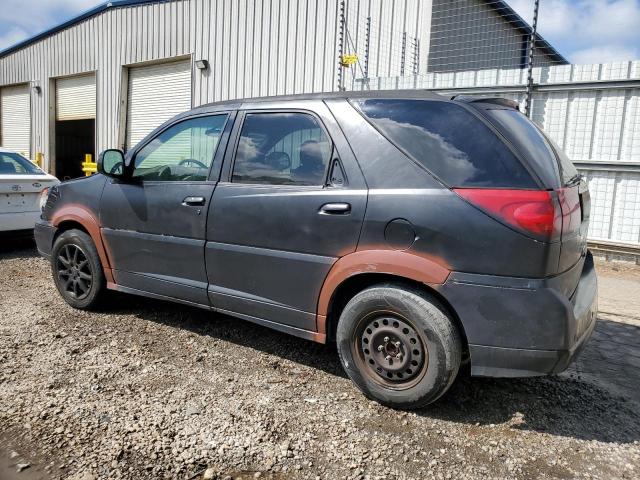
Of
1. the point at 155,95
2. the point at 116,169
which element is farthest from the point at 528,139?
the point at 155,95

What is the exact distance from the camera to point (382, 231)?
2.85 metres

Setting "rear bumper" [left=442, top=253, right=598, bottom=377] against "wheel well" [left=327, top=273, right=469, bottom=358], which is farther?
"wheel well" [left=327, top=273, right=469, bottom=358]

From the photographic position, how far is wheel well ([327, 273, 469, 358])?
279 cm

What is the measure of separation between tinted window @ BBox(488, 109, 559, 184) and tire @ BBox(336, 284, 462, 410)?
950 millimetres

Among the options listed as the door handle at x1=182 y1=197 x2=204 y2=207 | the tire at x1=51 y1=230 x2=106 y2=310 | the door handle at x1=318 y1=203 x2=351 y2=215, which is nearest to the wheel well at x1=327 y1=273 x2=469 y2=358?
the door handle at x1=318 y1=203 x2=351 y2=215

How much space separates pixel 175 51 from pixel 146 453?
12654 millimetres

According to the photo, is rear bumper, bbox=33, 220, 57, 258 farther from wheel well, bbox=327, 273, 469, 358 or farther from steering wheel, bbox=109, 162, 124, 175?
wheel well, bbox=327, 273, 469, 358

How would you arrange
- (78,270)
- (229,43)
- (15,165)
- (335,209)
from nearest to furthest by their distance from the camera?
(335,209) → (78,270) → (15,165) → (229,43)

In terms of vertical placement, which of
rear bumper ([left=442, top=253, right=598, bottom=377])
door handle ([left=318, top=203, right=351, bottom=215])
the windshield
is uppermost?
the windshield

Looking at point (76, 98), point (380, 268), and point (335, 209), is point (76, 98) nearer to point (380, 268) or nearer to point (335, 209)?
point (335, 209)

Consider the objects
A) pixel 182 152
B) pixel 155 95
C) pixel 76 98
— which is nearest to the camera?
pixel 182 152

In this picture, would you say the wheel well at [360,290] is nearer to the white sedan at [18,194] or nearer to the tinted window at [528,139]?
the tinted window at [528,139]

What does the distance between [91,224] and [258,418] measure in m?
2.49

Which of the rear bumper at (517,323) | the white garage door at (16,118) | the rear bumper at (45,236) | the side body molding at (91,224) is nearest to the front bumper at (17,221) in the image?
the rear bumper at (45,236)
